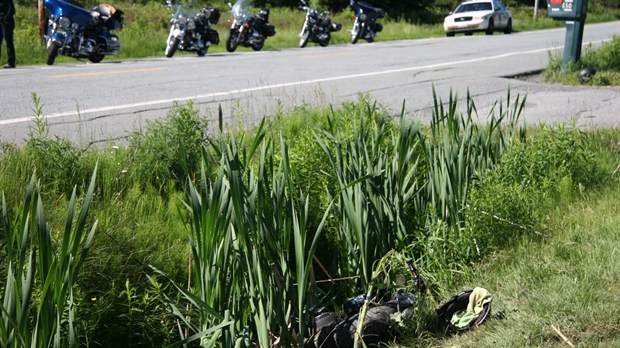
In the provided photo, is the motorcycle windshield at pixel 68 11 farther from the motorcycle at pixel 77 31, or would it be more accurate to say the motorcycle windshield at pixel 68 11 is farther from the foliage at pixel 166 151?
the foliage at pixel 166 151

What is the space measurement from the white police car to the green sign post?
17849 millimetres

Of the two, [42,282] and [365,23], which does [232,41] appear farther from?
[42,282]

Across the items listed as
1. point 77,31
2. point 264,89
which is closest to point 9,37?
point 77,31

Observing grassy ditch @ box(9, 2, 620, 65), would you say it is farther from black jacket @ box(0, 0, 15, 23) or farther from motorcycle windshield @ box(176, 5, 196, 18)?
black jacket @ box(0, 0, 15, 23)

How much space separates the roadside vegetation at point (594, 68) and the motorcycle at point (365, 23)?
1146 centimetres

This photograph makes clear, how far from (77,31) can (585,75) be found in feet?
28.6

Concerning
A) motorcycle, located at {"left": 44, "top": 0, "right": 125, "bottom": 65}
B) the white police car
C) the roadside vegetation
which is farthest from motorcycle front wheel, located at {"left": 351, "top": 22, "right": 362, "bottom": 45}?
the roadside vegetation

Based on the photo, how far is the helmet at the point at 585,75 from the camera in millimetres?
10147

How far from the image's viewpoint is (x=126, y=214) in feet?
12.5

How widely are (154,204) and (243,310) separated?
146 cm

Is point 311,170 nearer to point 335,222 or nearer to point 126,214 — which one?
point 335,222

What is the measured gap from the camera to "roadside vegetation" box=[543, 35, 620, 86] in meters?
10.1

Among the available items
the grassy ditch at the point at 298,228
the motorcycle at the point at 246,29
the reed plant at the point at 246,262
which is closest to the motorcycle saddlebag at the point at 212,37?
the motorcycle at the point at 246,29

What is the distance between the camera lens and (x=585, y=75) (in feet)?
33.4
